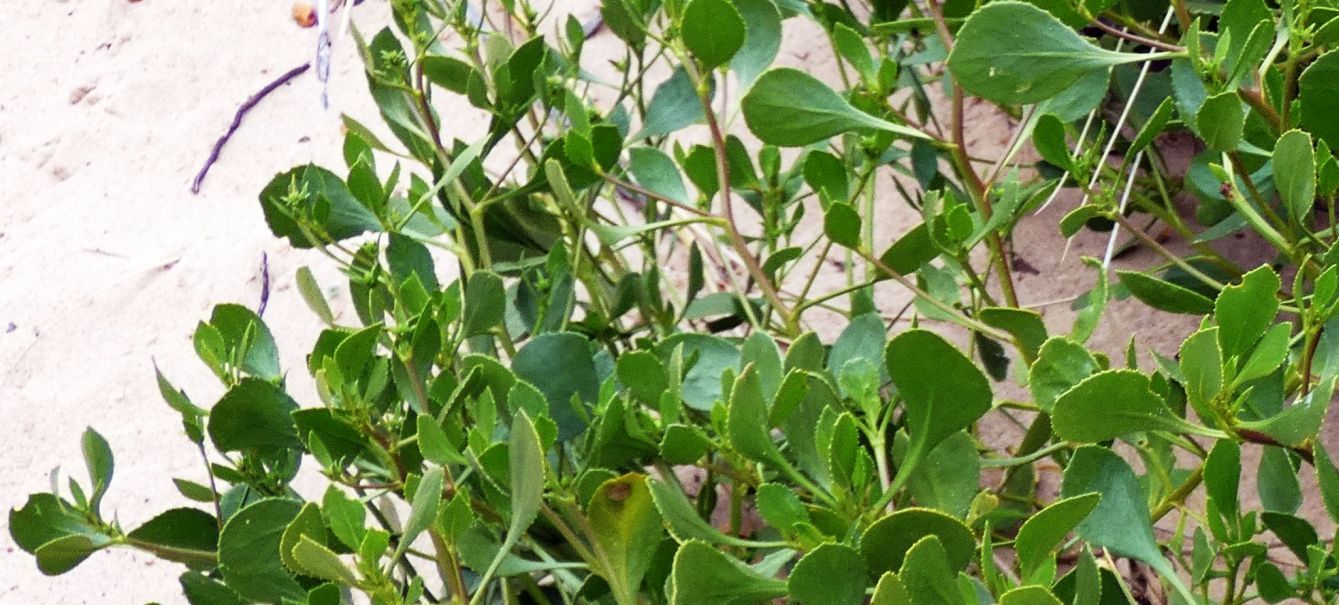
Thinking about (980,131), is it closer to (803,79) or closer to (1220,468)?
(803,79)

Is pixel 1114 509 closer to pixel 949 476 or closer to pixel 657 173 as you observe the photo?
pixel 949 476

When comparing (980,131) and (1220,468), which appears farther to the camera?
(980,131)

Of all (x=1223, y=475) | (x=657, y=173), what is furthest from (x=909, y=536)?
(x=657, y=173)

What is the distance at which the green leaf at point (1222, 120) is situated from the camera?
620 millimetres

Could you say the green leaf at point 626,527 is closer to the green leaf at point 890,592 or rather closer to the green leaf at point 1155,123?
the green leaf at point 890,592

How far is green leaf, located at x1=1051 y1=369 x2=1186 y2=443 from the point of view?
499 millimetres

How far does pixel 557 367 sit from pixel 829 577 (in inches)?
8.9

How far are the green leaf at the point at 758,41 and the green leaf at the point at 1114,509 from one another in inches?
13.2

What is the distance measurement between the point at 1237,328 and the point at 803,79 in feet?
0.84

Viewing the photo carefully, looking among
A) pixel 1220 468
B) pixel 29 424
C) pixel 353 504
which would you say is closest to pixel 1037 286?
pixel 1220 468

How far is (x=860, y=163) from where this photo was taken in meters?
1.06

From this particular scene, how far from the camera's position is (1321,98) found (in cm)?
68

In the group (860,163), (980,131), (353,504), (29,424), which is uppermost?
(353,504)

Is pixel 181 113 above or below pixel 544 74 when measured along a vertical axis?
below
